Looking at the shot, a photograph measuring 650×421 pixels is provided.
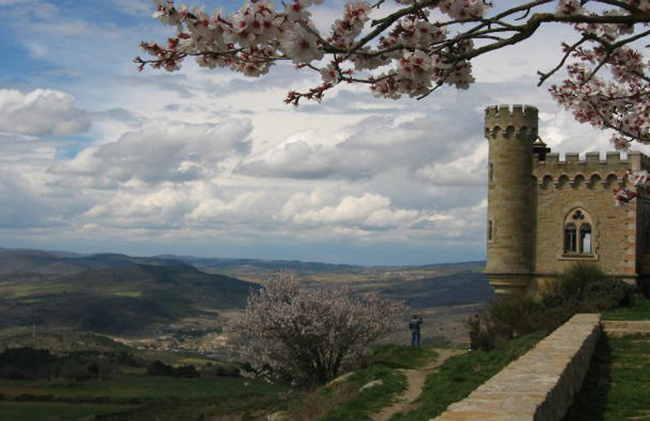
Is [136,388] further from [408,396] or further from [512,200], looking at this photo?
[408,396]

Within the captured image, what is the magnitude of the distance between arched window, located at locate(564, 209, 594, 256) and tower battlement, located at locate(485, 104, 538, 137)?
13.4ft

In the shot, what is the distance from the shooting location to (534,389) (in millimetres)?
8555

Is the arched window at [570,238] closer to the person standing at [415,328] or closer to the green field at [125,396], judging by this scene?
the person standing at [415,328]

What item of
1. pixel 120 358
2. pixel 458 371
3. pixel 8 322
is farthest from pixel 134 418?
pixel 8 322

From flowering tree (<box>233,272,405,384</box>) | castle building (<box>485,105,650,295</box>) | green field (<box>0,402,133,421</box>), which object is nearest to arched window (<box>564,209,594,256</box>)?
castle building (<box>485,105,650,295</box>)

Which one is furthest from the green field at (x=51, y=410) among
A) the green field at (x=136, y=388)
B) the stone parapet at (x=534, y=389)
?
the stone parapet at (x=534, y=389)

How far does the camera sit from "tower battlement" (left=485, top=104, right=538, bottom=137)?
3494cm

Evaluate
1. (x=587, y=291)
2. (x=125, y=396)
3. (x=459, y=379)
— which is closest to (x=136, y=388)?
(x=125, y=396)

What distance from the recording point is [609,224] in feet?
112

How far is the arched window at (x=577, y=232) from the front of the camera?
1353 inches

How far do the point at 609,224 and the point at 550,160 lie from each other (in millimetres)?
3788

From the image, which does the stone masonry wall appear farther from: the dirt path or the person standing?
the dirt path

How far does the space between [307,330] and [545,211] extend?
1347 centimetres

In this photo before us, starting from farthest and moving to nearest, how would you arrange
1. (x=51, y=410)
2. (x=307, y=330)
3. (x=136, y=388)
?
(x=136, y=388) < (x=51, y=410) < (x=307, y=330)
